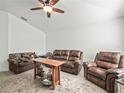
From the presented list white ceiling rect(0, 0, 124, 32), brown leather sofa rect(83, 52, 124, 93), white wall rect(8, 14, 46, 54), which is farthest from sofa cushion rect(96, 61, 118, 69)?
white wall rect(8, 14, 46, 54)

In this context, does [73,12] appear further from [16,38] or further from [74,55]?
[16,38]

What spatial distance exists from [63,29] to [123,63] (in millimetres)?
3445

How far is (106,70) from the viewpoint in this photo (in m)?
3.77

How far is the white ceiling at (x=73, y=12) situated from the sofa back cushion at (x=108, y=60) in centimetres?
135

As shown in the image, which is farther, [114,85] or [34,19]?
[34,19]

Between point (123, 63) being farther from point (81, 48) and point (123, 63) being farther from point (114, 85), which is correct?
point (81, 48)

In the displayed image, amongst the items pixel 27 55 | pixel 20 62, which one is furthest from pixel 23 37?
pixel 20 62

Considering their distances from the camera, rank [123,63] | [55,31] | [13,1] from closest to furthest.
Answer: [123,63] → [13,1] → [55,31]

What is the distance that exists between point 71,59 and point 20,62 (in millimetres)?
2175

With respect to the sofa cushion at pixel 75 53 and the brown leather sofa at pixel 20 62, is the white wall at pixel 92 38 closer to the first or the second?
the sofa cushion at pixel 75 53

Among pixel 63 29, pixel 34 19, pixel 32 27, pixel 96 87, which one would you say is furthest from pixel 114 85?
pixel 32 27

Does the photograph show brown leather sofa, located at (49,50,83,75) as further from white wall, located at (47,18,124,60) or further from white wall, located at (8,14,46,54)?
white wall, located at (8,14,46,54)

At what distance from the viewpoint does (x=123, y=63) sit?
12.9ft

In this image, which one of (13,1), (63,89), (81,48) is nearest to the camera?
(63,89)
